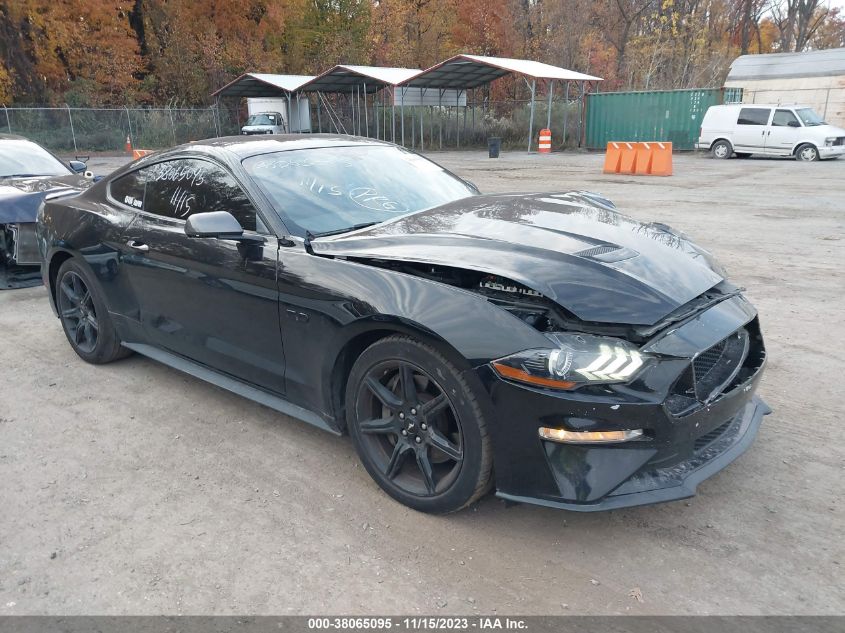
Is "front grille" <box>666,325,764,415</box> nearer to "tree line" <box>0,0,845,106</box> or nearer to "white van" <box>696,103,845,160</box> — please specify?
"white van" <box>696,103,845,160</box>

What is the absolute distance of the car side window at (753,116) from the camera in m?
21.9

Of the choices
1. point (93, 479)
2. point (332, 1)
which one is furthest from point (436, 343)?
point (332, 1)

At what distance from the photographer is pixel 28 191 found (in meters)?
6.99

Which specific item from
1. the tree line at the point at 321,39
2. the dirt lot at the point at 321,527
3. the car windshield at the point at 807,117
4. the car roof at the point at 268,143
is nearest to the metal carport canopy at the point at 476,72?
the car windshield at the point at 807,117

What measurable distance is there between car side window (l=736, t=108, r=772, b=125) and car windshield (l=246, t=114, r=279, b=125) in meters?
20.2

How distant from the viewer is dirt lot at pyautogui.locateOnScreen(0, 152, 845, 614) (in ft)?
8.18

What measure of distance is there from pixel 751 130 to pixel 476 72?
12833 mm

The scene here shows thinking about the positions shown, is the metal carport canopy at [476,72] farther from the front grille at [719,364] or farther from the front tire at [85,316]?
the front grille at [719,364]

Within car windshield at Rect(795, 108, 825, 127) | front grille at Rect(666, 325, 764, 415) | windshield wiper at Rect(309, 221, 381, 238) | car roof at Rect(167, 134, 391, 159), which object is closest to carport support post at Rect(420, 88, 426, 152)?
car windshield at Rect(795, 108, 825, 127)

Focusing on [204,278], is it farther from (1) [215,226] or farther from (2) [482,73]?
(2) [482,73]

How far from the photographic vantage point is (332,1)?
4431cm

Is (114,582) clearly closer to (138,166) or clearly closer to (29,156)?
(138,166)

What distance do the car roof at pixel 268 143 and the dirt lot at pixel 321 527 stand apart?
1582 mm

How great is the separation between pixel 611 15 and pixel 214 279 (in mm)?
47827
